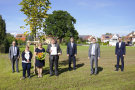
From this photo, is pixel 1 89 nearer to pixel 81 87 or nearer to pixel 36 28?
pixel 81 87

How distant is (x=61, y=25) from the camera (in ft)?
189

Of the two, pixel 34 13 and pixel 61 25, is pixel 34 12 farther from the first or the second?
pixel 61 25

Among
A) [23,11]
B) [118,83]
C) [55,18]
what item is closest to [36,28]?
[23,11]

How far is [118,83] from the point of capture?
638cm

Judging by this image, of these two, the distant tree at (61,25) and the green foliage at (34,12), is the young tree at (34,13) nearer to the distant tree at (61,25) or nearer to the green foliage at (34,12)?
the green foliage at (34,12)

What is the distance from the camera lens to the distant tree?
185 feet

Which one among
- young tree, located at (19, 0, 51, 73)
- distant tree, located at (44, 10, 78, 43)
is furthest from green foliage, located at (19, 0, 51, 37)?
distant tree, located at (44, 10, 78, 43)

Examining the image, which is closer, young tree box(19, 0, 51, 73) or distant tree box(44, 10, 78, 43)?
young tree box(19, 0, 51, 73)

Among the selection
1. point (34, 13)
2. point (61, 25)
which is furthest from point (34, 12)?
point (61, 25)

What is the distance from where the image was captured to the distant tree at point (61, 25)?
5644cm

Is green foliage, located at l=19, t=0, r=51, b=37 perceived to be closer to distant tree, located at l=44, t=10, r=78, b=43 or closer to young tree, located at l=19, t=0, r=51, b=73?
young tree, located at l=19, t=0, r=51, b=73

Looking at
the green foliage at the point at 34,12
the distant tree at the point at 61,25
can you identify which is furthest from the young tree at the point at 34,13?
the distant tree at the point at 61,25

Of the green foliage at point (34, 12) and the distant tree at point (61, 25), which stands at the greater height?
the distant tree at point (61, 25)

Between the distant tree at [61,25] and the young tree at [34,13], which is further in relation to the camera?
the distant tree at [61,25]
